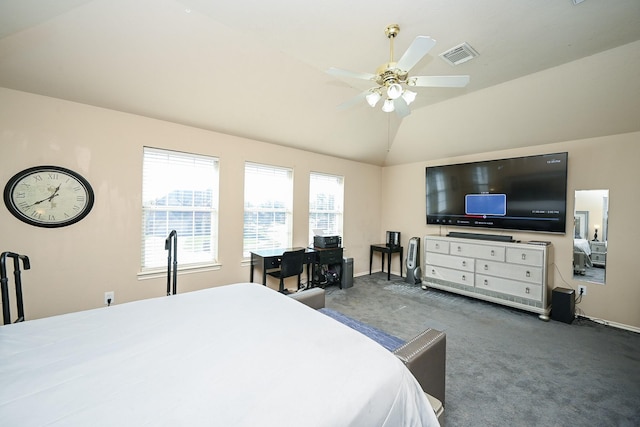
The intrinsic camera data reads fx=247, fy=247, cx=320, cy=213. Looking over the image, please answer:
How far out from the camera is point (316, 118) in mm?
3707

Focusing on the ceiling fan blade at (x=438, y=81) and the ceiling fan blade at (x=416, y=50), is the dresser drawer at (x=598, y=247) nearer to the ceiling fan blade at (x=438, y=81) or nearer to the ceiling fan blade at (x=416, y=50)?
the ceiling fan blade at (x=438, y=81)

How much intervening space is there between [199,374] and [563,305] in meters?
4.32

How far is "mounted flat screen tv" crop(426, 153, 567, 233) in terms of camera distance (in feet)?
11.7

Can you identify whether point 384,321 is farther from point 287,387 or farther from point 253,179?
point 253,179

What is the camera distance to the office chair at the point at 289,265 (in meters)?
3.64

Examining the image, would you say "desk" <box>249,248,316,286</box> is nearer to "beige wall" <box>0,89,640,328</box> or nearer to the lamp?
"beige wall" <box>0,89,640,328</box>

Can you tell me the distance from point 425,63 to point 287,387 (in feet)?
10.2

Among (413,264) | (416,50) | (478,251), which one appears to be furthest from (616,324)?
(416,50)

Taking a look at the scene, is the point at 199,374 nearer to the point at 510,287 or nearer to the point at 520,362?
the point at 520,362

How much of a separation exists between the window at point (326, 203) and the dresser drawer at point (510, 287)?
2581mm

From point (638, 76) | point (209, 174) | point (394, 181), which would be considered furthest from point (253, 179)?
point (638, 76)

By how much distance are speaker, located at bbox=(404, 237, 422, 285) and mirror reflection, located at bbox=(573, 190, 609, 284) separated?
220cm

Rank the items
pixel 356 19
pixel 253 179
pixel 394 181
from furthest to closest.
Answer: pixel 394 181 → pixel 253 179 → pixel 356 19

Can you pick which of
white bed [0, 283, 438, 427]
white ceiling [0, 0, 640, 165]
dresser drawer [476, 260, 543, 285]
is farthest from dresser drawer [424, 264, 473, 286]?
white bed [0, 283, 438, 427]
